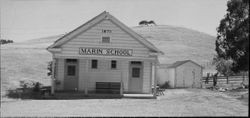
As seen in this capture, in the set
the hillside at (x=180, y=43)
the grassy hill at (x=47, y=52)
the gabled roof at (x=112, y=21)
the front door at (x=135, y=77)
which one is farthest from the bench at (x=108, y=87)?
the hillside at (x=180, y=43)

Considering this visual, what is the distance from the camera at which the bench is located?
26.5 m

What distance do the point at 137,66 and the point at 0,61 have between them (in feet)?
77.8

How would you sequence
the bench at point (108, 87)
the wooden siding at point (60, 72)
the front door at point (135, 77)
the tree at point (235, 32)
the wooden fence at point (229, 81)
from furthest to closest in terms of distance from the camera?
1. the wooden fence at point (229, 81)
2. the tree at point (235, 32)
3. the front door at point (135, 77)
4. the wooden siding at point (60, 72)
5. the bench at point (108, 87)

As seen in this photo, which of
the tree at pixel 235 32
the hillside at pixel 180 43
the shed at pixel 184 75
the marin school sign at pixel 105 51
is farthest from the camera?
the hillside at pixel 180 43

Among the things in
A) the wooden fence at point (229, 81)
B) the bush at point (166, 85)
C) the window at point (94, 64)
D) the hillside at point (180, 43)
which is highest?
the hillside at point (180, 43)

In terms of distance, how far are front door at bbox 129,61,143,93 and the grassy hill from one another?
8.87 meters

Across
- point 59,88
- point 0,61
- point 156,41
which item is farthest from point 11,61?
point 156,41

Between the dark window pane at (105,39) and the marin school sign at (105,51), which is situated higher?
the dark window pane at (105,39)

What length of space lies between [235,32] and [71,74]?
13.8m

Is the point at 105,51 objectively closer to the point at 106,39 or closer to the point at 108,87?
the point at 106,39

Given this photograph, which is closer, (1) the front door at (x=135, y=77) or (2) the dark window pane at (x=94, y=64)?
(2) the dark window pane at (x=94, y=64)

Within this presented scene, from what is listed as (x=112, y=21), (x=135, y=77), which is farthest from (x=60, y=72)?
(x=135, y=77)

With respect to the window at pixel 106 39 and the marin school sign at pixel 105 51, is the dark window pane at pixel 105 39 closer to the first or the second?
the window at pixel 106 39

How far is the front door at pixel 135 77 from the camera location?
1083 inches
